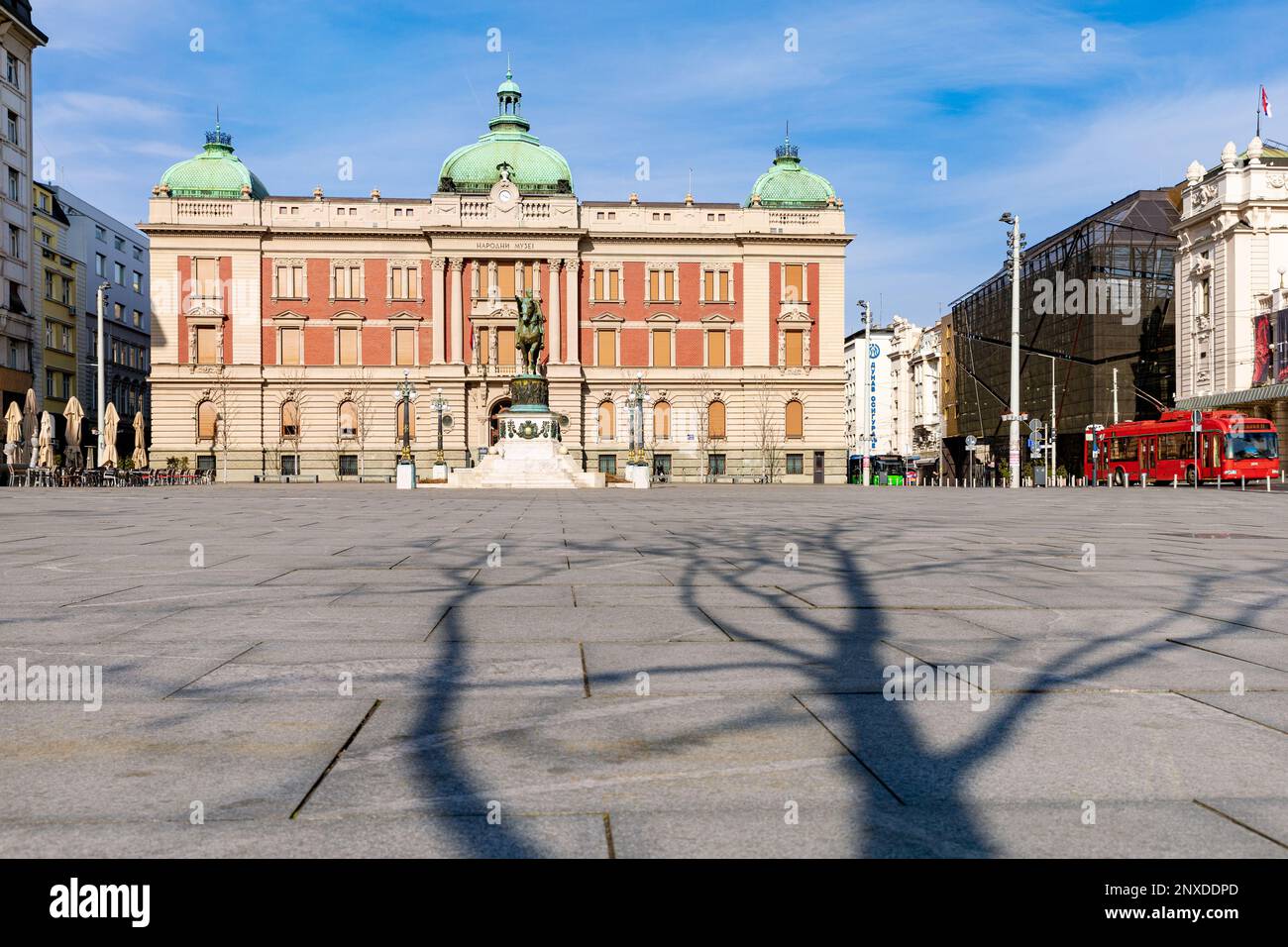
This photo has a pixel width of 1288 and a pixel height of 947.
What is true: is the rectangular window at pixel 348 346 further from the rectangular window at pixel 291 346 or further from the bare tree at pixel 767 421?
the bare tree at pixel 767 421

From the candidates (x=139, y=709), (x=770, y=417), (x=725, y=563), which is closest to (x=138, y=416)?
(x=770, y=417)

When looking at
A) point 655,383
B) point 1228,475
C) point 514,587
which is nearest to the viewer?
point 514,587

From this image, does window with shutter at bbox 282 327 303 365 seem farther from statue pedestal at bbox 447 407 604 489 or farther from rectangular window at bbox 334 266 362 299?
statue pedestal at bbox 447 407 604 489

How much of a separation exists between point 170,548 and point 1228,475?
43702 millimetres

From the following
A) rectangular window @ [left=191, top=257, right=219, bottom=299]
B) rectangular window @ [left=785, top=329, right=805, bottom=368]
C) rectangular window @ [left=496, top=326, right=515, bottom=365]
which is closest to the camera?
rectangular window @ [left=191, top=257, right=219, bottom=299]

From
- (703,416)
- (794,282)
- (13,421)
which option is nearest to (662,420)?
(703,416)

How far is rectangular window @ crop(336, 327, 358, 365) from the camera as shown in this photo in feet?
225

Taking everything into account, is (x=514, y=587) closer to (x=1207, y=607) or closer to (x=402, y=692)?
(x=402, y=692)

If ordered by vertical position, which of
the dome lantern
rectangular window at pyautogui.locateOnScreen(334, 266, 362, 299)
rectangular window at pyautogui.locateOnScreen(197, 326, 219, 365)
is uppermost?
the dome lantern

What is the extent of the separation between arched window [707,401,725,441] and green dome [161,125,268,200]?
34114 millimetres

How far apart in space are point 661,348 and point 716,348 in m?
3.76

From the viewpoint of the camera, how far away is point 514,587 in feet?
27.2

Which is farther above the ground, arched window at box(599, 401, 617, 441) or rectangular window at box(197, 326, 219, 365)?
rectangular window at box(197, 326, 219, 365)

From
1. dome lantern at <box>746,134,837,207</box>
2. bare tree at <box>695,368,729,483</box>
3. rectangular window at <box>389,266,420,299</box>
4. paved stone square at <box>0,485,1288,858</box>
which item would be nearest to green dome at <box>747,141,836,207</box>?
dome lantern at <box>746,134,837,207</box>
